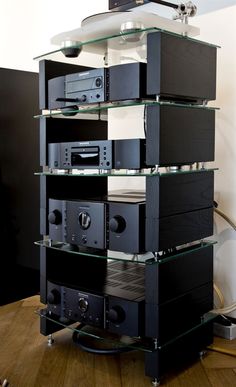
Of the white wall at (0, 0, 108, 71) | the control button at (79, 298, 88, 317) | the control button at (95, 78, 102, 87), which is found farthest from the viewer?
the white wall at (0, 0, 108, 71)

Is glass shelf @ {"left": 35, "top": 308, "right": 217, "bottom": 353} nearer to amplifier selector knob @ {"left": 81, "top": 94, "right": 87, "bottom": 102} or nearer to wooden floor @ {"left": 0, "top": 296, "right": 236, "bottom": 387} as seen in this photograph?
wooden floor @ {"left": 0, "top": 296, "right": 236, "bottom": 387}

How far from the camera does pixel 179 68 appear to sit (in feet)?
4.63

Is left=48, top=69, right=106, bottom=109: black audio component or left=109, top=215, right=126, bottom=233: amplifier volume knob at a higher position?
left=48, top=69, right=106, bottom=109: black audio component

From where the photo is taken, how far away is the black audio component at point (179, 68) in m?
1.33

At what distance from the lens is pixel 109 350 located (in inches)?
64.9

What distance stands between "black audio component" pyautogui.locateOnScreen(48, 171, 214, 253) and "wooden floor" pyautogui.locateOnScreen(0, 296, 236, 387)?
43 centimetres

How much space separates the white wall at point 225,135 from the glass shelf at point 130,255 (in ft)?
0.95

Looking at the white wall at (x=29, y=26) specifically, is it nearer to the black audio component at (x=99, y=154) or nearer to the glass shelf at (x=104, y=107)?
the glass shelf at (x=104, y=107)

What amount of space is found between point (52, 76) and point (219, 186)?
0.80 m

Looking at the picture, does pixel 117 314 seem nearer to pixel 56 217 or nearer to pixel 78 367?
pixel 78 367

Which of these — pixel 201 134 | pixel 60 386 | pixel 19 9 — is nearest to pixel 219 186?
pixel 201 134

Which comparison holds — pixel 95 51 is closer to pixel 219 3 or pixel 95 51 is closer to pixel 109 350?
pixel 219 3

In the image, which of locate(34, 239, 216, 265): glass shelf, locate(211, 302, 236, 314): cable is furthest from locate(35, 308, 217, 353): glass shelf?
locate(34, 239, 216, 265): glass shelf

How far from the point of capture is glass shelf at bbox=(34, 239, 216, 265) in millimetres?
1402
